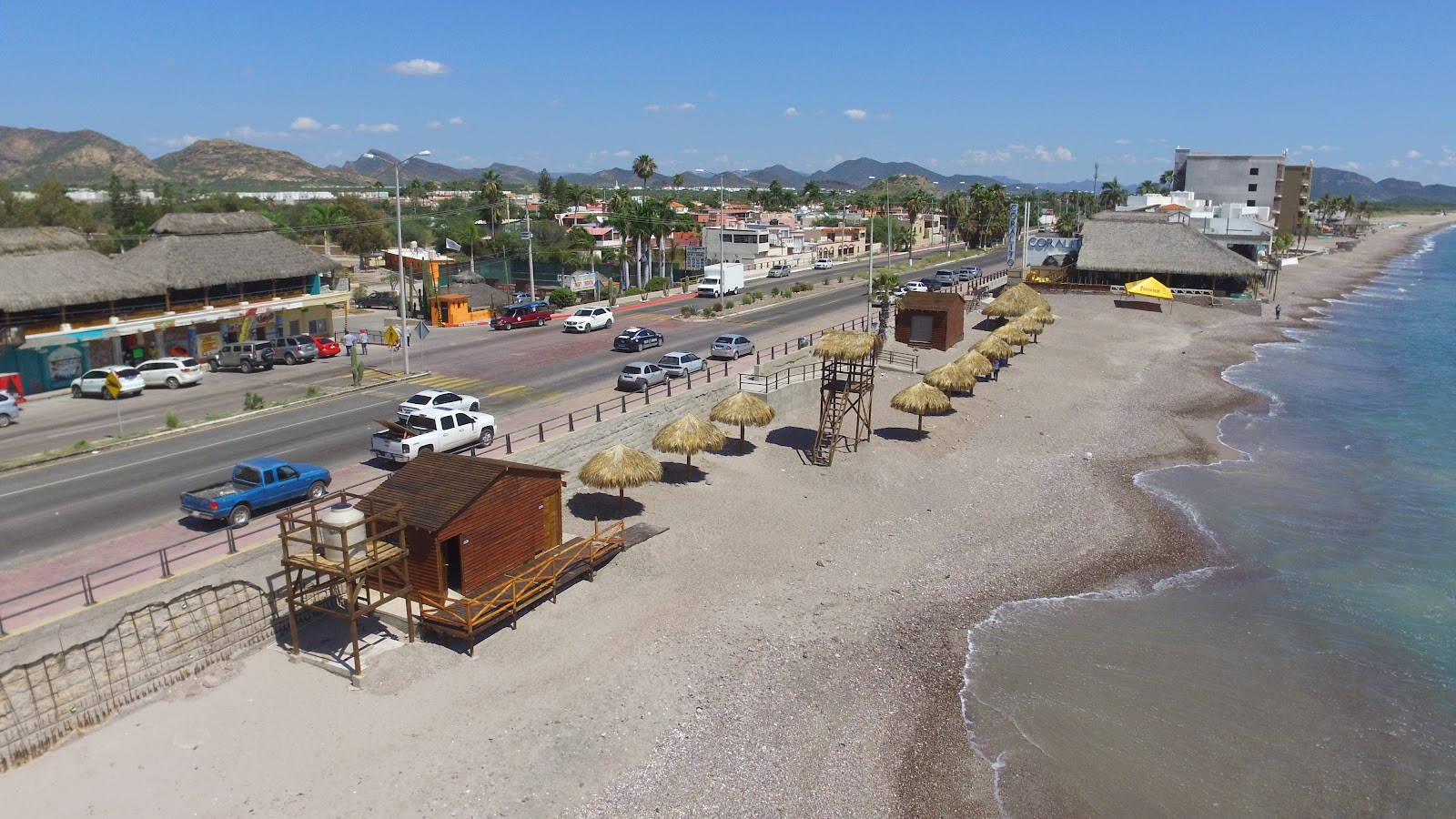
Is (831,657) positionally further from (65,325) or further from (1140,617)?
(65,325)

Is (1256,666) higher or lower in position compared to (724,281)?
lower

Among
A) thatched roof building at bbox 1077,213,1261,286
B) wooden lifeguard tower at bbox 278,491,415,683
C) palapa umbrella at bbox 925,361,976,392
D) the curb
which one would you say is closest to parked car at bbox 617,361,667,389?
the curb

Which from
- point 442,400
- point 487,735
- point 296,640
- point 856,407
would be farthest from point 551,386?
point 487,735

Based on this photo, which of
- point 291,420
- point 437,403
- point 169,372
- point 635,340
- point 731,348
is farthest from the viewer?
point 635,340

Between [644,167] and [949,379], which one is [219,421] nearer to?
[949,379]

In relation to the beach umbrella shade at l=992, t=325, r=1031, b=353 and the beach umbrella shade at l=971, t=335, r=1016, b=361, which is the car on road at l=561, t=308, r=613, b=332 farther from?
the beach umbrella shade at l=992, t=325, r=1031, b=353

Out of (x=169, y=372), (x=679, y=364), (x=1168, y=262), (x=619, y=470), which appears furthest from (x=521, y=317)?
(x=1168, y=262)

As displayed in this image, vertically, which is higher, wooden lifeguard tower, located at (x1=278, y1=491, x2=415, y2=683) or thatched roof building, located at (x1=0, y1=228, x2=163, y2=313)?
thatched roof building, located at (x1=0, y1=228, x2=163, y2=313)
